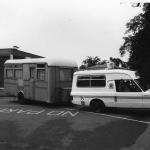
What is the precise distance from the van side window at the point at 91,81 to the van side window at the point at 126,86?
783mm

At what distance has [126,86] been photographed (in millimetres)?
15305

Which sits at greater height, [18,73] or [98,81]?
[18,73]

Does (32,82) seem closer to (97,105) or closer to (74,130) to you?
(97,105)

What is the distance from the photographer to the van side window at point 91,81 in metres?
16.0

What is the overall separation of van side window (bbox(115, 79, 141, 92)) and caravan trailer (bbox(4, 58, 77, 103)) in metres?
3.81

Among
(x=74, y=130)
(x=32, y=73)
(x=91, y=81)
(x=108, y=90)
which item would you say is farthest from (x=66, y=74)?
(x=74, y=130)

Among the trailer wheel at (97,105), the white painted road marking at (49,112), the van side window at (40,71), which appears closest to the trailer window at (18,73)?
the van side window at (40,71)

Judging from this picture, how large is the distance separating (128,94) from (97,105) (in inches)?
73.3

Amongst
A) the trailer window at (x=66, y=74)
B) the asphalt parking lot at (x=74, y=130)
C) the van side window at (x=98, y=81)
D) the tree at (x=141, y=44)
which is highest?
the tree at (x=141, y=44)

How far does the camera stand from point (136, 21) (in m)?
41.6

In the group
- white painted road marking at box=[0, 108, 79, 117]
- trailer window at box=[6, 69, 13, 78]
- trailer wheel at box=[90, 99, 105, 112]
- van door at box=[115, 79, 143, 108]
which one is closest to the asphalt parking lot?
white painted road marking at box=[0, 108, 79, 117]

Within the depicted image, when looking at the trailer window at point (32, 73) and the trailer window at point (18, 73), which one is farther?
the trailer window at point (18, 73)

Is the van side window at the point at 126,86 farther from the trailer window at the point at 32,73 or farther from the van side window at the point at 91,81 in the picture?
the trailer window at the point at 32,73

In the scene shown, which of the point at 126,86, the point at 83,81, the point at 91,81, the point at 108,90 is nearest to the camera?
the point at 126,86
